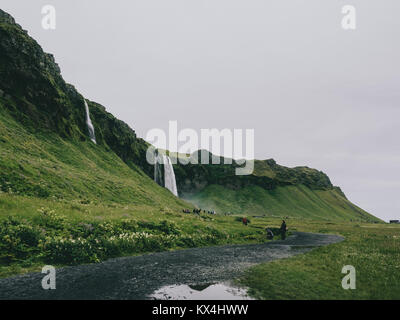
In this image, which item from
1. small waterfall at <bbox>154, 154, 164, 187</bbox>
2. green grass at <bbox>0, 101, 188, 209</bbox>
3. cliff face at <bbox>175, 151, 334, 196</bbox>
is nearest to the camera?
Answer: green grass at <bbox>0, 101, 188, 209</bbox>

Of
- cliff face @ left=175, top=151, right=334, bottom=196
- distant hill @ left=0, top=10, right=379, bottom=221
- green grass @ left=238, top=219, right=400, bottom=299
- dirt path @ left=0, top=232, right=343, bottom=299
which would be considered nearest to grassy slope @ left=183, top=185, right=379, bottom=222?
cliff face @ left=175, top=151, right=334, bottom=196

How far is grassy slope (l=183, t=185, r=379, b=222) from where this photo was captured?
14650 cm

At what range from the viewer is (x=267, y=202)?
156375 millimetres

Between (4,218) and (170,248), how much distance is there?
46.2ft

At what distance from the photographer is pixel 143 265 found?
16312mm

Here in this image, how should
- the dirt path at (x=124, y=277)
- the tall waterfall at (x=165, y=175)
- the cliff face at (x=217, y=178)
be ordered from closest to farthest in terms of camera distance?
the dirt path at (x=124, y=277) < the tall waterfall at (x=165, y=175) < the cliff face at (x=217, y=178)

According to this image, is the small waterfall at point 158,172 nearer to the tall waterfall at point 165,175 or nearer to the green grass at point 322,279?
the tall waterfall at point 165,175

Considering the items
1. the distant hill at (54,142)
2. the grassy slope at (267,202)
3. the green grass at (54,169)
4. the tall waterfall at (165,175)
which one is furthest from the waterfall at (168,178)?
the grassy slope at (267,202)

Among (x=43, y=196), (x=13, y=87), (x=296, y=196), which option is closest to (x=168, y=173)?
(x=13, y=87)

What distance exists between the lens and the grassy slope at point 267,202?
146500mm

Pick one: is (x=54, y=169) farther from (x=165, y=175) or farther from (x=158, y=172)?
(x=165, y=175)

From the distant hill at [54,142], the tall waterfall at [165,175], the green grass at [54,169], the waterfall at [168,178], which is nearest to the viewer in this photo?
the green grass at [54,169]

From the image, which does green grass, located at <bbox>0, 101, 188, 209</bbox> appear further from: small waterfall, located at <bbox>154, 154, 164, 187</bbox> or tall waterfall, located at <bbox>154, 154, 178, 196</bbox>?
tall waterfall, located at <bbox>154, 154, 178, 196</bbox>
